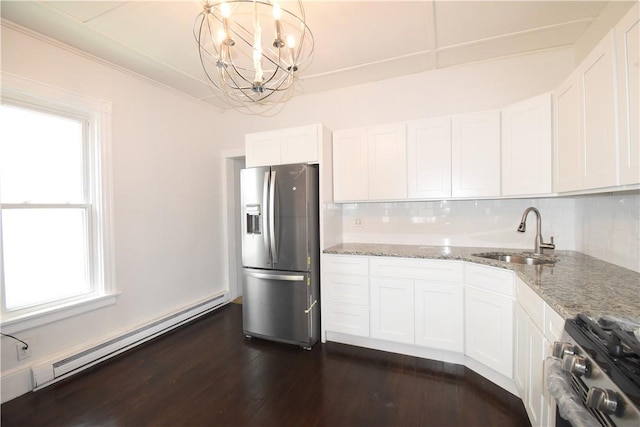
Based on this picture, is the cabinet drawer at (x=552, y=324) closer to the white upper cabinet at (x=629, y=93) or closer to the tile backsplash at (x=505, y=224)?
the white upper cabinet at (x=629, y=93)

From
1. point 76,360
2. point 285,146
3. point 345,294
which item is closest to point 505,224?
point 345,294

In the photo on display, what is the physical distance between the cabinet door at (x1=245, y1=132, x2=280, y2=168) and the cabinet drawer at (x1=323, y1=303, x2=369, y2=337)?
5.42 ft

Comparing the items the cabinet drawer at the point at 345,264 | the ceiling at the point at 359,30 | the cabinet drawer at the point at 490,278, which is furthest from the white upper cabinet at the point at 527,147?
the cabinet drawer at the point at 345,264

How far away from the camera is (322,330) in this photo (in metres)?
2.74

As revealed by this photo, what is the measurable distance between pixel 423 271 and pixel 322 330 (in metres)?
1.18

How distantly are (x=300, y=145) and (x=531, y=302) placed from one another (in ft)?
7.44

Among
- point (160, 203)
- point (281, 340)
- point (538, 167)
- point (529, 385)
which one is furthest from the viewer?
point (160, 203)

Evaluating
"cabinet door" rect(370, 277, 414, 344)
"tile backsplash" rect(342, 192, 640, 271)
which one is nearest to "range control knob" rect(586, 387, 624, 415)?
"tile backsplash" rect(342, 192, 640, 271)

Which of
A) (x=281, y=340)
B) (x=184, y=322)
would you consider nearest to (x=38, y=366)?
(x=184, y=322)

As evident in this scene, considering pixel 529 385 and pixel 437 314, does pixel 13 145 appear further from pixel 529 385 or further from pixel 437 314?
pixel 529 385

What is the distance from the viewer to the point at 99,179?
2.52 metres

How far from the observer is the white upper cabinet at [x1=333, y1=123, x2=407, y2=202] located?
107 inches

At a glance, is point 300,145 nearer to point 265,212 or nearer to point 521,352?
point 265,212

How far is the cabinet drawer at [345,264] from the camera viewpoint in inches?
102
